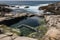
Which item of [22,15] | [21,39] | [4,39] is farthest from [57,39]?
[22,15]

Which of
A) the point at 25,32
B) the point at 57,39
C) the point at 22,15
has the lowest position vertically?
the point at 57,39

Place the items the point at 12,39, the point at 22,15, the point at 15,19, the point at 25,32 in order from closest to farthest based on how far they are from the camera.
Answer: the point at 12,39
the point at 25,32
the point at 15,19
the point at 22,15

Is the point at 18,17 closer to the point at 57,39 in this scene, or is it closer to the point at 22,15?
the point at 22,15

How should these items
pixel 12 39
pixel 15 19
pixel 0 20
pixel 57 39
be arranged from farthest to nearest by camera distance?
pixel 15 19
pixel 0 20
pixel 12 39
pixel 57 39

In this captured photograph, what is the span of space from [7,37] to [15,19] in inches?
447

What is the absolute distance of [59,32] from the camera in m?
10.5

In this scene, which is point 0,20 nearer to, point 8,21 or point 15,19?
point 8,21

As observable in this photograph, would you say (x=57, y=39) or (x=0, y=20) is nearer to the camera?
(x=57, y=39)

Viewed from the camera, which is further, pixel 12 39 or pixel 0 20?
pixel 0 20

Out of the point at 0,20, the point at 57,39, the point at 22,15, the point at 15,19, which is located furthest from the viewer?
the point at 22,15

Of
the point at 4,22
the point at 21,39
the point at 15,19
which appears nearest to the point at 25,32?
the point at 21,39

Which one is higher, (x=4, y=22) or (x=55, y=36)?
(x=4, y=22)

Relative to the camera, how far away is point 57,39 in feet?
32.8

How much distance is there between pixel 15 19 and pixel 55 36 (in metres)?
13.9
